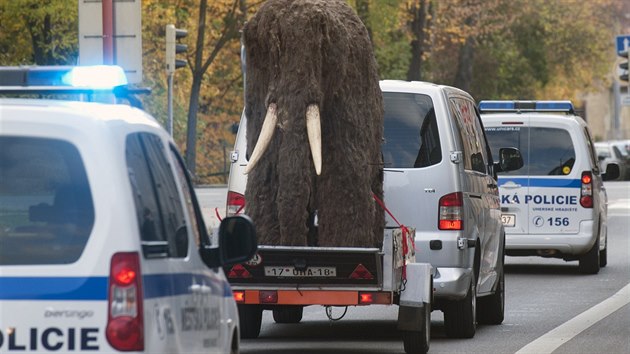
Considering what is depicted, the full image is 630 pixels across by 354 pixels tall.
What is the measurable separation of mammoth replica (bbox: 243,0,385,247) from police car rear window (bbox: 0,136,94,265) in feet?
18.6

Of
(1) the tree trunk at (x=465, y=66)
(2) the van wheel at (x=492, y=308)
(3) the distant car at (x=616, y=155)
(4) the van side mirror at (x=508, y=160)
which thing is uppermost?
(4) the van side mirror at (x=508, y=160)

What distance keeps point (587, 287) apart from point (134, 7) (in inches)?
246

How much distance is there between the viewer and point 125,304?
231 inches

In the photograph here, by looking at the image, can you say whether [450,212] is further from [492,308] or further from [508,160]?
[508,160]

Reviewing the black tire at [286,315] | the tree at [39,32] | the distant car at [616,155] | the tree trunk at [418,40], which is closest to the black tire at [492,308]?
the black tire at [286,315]

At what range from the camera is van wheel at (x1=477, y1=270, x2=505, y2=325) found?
1516 centimetres

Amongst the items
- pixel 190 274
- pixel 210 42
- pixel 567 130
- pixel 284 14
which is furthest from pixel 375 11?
pixel 190 274

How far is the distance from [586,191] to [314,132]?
1049 cm

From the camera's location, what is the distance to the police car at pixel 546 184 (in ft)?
70.6

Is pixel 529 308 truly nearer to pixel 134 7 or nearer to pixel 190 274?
pixel 134 7

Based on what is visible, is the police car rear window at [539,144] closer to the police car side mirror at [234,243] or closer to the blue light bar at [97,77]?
the blue light bar at [97,77]

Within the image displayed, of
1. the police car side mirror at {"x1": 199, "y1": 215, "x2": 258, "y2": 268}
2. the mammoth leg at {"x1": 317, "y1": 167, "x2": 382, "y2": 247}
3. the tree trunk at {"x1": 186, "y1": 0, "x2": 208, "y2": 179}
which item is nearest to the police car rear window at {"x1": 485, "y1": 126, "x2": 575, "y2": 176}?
the mammoth leg at {"x1": 317, "y1": 167, "x2": 382, "y2": 247}

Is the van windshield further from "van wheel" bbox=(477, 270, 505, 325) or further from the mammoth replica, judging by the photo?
"van wheel" bbox=(477, 270, 505, 325)

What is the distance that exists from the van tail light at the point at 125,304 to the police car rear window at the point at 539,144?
15.9 metres
